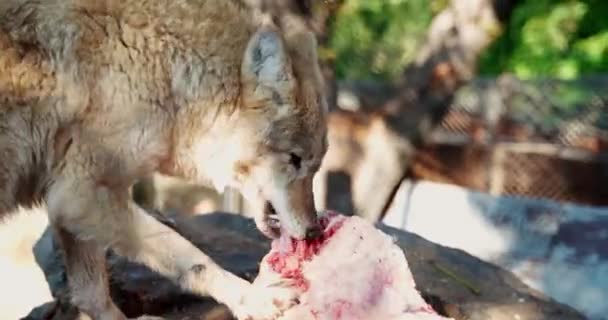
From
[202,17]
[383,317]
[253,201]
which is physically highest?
[202,17]

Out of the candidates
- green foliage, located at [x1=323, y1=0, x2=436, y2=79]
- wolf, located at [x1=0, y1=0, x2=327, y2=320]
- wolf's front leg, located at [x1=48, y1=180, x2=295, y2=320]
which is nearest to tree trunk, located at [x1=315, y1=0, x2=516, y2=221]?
wolf, located at [x1=0, y1=0, x2=327, y2=320]

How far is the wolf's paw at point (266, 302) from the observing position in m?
4.24

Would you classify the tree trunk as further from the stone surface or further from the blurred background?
the stone surface

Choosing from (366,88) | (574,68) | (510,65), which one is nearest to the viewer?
(366,88)

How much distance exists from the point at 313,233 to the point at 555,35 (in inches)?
376

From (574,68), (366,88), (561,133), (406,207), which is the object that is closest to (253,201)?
(406,207)

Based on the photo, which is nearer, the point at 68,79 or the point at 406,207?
the point at 68,79

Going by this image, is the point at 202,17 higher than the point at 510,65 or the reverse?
higher

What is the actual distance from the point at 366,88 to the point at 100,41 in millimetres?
7882

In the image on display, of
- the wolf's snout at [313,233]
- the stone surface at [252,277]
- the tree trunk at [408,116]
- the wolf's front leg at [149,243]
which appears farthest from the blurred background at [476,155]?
the wolf's snout at [313,233]

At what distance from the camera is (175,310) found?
15.6 feet

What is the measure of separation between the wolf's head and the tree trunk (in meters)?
4.42

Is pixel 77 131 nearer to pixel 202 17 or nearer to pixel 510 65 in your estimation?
pixel 202 17

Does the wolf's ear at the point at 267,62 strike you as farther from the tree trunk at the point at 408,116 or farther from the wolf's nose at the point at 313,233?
the tree trunk at the point at 408,116
